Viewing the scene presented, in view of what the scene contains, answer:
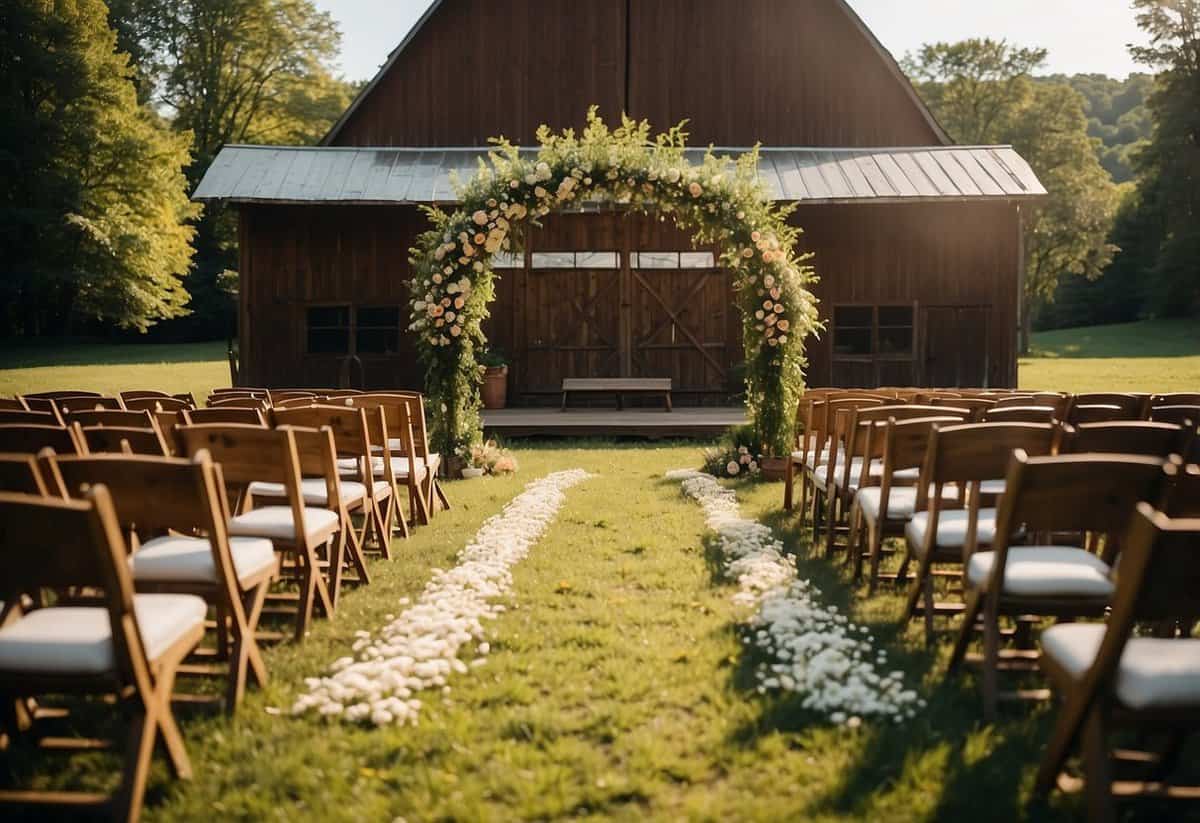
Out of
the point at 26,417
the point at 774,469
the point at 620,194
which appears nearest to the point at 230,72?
the point at 620,194

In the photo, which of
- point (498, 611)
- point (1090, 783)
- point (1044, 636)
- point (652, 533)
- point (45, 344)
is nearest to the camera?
point (1090, 783)

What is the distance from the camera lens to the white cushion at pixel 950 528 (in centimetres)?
411

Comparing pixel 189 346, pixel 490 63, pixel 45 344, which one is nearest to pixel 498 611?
pixel 490 63

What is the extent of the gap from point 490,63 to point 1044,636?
15873 mm

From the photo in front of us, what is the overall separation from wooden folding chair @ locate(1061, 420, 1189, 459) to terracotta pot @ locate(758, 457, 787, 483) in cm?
536

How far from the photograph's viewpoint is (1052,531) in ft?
11.1

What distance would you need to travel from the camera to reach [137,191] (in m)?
29.5

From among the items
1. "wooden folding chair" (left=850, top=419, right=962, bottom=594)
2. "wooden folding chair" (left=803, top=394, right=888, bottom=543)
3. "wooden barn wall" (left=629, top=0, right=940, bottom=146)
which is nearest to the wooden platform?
"wooden folding chair" (left=803, top=394, right=888, bottom=543)

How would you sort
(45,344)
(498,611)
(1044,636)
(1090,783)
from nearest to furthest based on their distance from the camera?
(1090,783) → (1044,636) → (498,611) → (45,344)

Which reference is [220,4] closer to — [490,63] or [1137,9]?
[490,63]

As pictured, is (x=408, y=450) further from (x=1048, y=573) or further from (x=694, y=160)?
(x=694, y=160)

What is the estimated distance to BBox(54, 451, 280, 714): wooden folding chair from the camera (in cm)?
315

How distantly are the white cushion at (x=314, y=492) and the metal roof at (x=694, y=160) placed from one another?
9.39 metres

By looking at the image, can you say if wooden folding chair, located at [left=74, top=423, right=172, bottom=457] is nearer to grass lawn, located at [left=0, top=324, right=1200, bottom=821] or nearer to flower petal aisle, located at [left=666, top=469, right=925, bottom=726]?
grass lawn, located at [left=0, top=324, right=1200, bottom=821]
